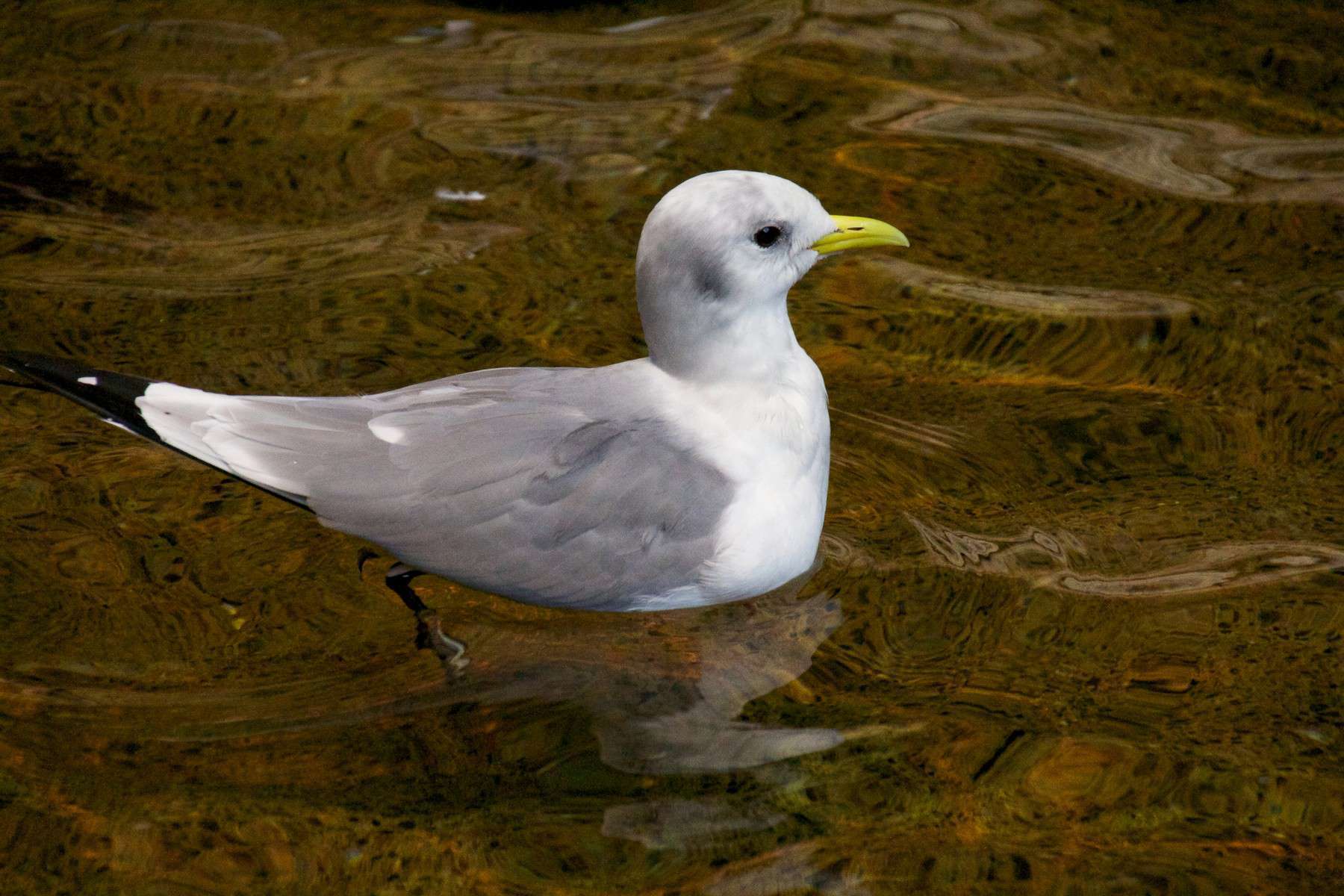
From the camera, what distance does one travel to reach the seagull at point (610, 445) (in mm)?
3494

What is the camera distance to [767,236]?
3529 mm

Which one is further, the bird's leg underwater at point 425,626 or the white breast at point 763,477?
the bird's leg underwater at point 425,626

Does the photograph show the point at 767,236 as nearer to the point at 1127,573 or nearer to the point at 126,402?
the point at 1127,573

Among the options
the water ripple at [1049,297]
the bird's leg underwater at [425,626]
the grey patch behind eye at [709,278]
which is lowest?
the bird's leg underwater at [425,626]

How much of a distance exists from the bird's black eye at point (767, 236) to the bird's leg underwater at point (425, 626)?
3.72 feet

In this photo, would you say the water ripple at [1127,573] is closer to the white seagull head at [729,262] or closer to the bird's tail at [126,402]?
the white seagull head at [729,262]

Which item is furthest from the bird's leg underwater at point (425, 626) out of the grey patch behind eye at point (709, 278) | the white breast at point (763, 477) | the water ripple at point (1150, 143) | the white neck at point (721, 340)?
the water ripple at point (1150, 143)

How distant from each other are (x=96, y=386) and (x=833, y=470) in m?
1.98

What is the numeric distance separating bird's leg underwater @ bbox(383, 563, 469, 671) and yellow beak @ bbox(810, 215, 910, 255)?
1265mm

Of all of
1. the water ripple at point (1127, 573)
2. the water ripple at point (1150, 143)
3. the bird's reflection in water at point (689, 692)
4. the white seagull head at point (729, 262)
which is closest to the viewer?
the bird's reflection in water at point (689, 692)

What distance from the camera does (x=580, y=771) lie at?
11.1 ft

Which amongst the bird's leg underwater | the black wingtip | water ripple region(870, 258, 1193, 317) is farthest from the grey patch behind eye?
water ripple region(870, 258, 1193, 317)

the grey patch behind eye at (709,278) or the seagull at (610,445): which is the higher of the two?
the grey patch behind eye at (709,278)

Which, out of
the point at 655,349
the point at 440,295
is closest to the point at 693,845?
the point at 655,349
